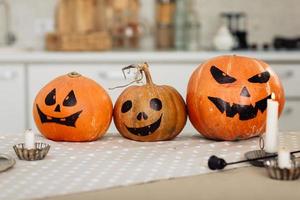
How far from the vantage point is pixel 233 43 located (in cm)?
314

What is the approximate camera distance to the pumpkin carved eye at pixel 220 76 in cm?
136

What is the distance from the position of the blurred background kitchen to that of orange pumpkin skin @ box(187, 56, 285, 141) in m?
1.36

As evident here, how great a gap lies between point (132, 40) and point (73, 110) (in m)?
2.04

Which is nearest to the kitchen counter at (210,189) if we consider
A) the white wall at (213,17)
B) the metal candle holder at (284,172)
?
the metal candle holder at (284,172)

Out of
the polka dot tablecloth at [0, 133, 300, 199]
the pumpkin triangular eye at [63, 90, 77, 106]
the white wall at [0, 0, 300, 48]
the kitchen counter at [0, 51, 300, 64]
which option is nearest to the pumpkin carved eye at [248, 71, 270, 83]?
the polka dot tablecloth at [0, 133, 300, 199]

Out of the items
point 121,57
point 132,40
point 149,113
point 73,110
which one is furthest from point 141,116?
point 132,40

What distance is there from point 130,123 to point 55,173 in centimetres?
32

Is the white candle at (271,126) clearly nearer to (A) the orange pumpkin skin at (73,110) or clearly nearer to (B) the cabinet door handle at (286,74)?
(A) the orange pumpkin skin at (73,110)

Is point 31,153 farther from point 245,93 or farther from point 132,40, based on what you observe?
point 132,40

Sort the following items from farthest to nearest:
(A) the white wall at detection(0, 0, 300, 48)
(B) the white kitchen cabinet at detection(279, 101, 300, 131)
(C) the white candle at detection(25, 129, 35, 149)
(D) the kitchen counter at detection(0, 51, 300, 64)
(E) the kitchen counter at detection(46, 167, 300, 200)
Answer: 1. (A) the white wall at detection(0, 0, 300, 48)
2. (B) the white kitchen cabinet at detection(279, 101, 300, 131)
3. (D) the kitchen counter at detection(0, 51, 300, 64)
4. (C) the white candle at detection(25, 129, 35, 149)
5. (E) the kitchen counter at detection(46, 167, 300, 200)

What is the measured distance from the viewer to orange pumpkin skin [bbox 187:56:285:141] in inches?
53.1

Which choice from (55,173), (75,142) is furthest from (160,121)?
(55,173)

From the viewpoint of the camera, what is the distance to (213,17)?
3.42 metres

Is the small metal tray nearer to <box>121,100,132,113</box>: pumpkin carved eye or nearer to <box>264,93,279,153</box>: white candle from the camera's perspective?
<box>121,100,132,113</box>: pumpkin carved eye
